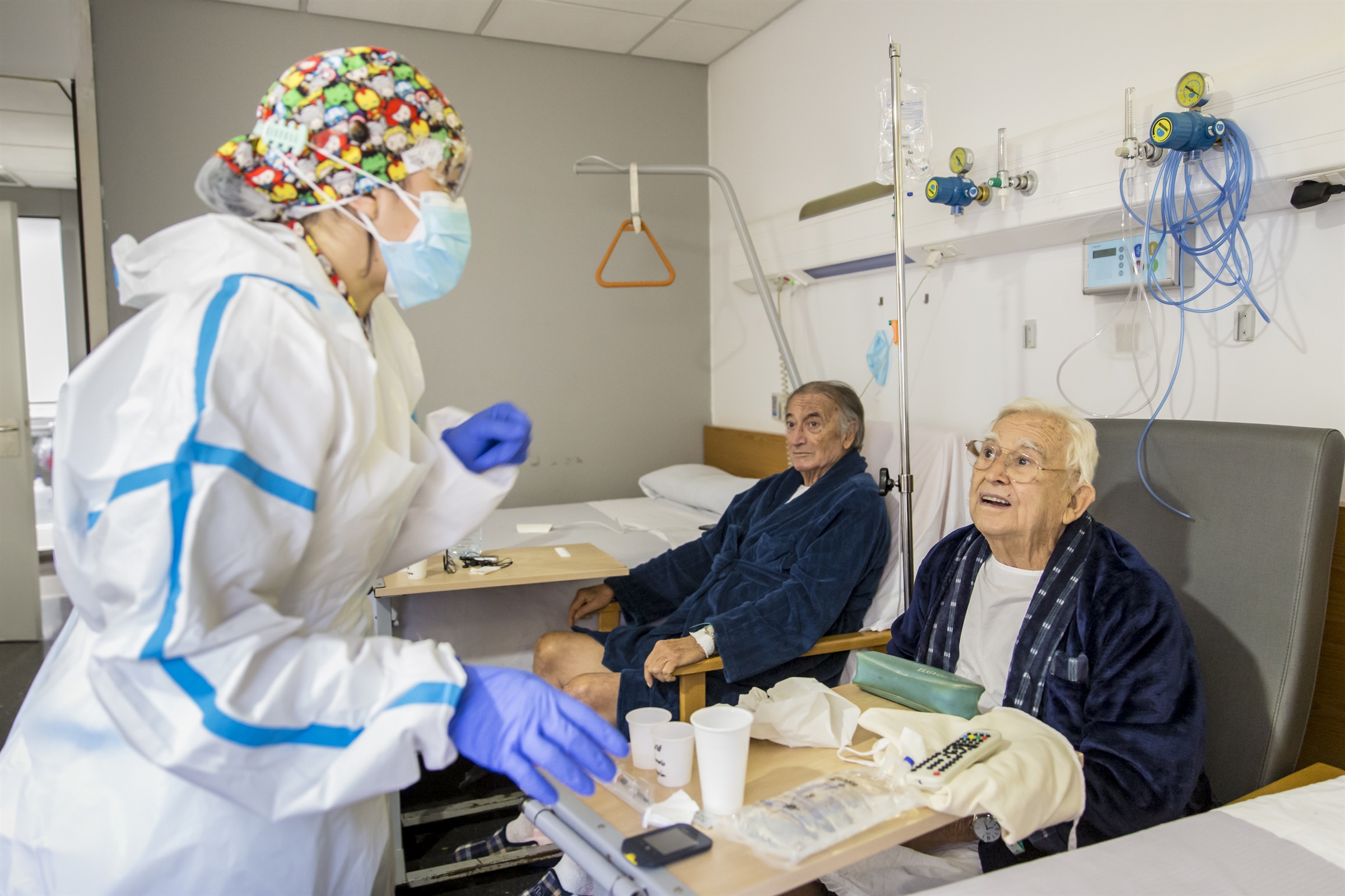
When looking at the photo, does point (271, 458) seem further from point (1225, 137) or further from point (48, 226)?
point (48, 226)

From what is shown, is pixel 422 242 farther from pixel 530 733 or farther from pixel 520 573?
pixel 520 573

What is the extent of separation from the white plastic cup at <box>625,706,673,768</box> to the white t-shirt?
26.8 inches

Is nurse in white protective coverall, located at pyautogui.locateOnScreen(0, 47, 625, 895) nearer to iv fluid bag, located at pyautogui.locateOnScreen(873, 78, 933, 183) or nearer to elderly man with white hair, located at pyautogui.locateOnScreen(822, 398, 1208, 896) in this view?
elderly man with white hair, located at pyautogui.locateOnScreen(822, 398, 1208, 896)

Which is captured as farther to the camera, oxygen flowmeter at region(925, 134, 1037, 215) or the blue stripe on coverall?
oxygen flowmeter at region(925, 134, 1037, 215)

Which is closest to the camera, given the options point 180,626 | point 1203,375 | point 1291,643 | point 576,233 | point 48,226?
point 180,626

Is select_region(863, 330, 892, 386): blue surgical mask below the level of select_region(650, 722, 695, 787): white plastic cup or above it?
above

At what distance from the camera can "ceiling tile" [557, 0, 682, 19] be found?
3.53 metres

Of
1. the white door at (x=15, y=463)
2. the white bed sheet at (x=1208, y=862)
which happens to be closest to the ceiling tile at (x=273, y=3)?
the white door at (x=15, y=463)

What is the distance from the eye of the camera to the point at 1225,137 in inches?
73.4

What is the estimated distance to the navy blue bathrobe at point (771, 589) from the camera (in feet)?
6.78

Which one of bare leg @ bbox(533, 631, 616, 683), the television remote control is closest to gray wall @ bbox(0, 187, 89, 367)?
bare leg @ bbox(533, 631, 616, 683)

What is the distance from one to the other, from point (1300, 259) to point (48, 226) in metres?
3.77

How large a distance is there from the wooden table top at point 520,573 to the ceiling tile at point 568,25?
2.25 metres

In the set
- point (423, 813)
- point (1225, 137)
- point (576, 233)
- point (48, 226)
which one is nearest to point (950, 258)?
point (1225, 137)
